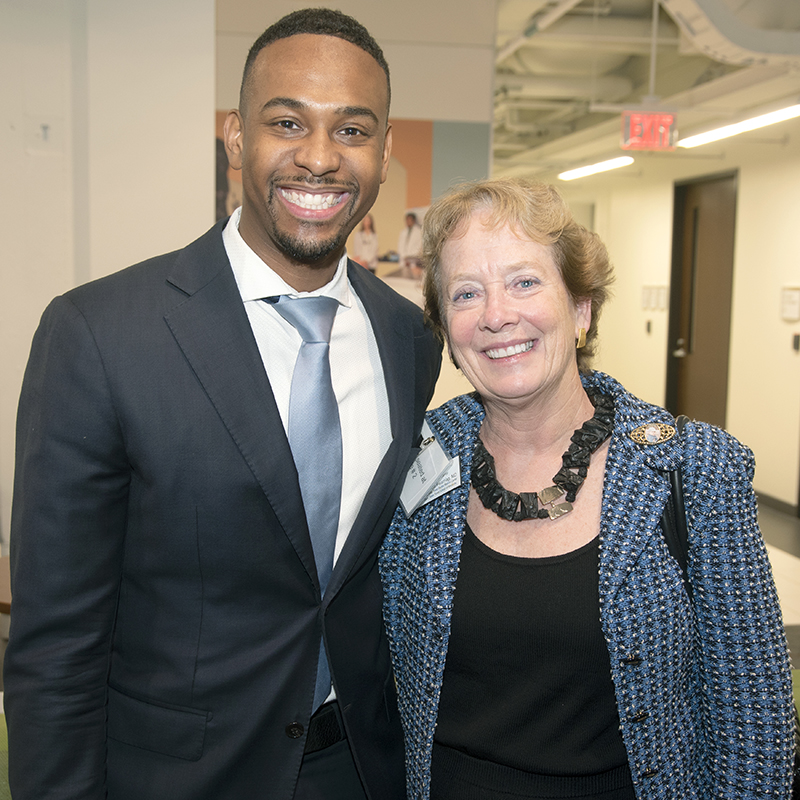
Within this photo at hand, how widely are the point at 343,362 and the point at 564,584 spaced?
1.94ft

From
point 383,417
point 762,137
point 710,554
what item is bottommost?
point 710,554

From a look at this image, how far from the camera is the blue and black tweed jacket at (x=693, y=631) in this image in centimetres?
138

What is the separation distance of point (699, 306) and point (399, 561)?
8.70 meters

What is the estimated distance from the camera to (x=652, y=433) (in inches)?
58.7

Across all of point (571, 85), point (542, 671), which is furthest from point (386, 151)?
point (571, 85)

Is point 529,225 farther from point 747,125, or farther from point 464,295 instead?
point 747,125

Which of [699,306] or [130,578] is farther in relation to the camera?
[699,306]

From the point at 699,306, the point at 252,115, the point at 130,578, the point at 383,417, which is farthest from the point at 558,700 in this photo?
the point at 699,306

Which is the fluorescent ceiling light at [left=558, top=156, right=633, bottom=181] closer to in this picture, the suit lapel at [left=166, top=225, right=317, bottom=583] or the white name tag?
the white name tag

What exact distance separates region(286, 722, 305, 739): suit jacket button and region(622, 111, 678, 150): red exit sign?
5.67m

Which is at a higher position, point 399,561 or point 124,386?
point 124,386

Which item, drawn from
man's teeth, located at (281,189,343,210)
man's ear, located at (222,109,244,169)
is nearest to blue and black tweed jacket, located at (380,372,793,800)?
man's teeth, located at (281,189,343,210)

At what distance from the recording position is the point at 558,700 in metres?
1.43

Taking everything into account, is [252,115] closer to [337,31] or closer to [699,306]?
[337,31]
